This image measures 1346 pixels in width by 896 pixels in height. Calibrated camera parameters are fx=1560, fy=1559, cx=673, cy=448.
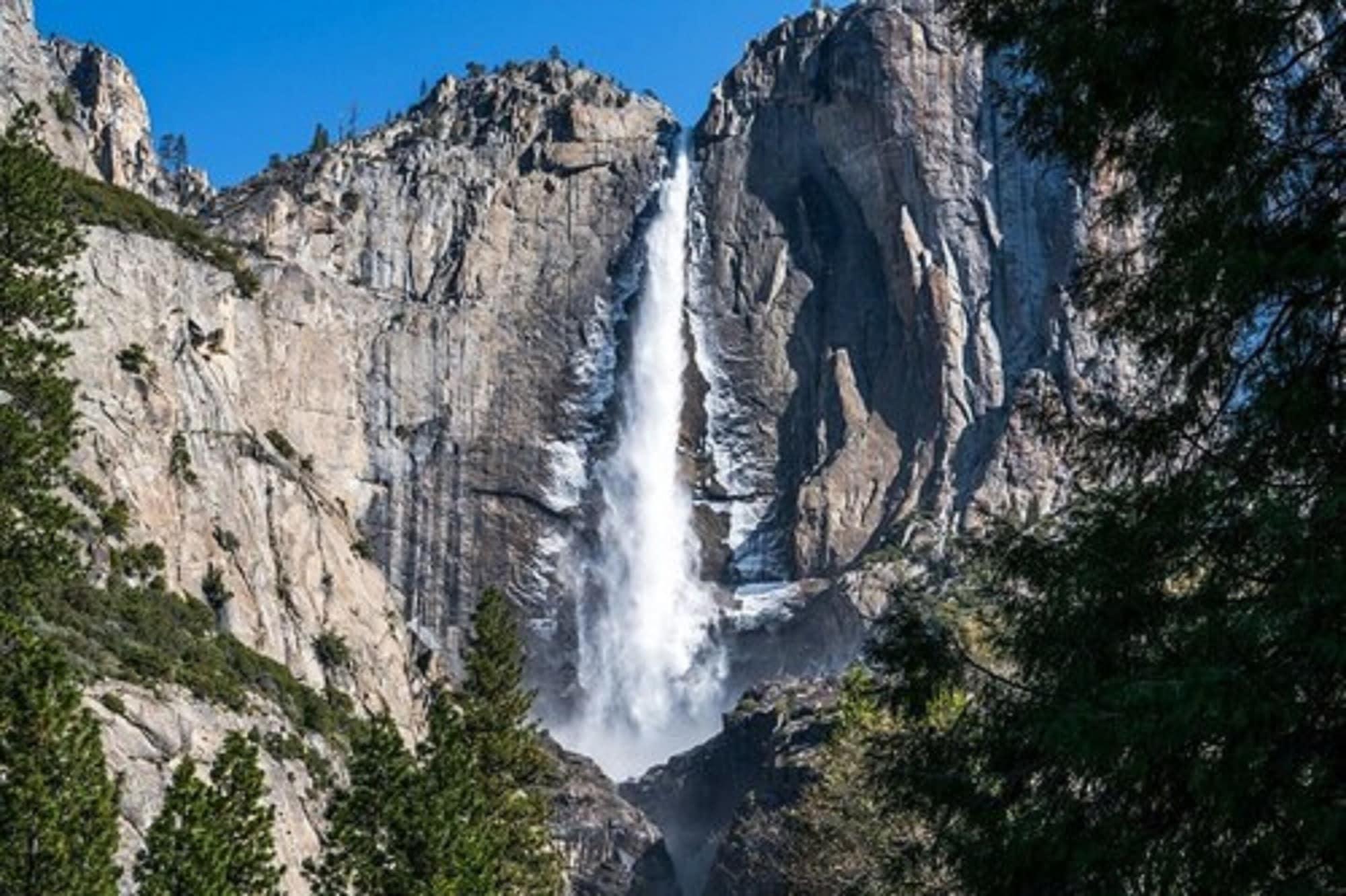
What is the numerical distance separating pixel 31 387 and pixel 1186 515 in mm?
22765

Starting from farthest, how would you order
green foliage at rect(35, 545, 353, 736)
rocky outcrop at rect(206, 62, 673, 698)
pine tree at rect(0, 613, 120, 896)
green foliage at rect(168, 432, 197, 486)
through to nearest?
1. rocky outcrop at rect(206, 62, 673, 698)
2. green foliage at rect(168, 432, 197, 486)
3. green foliage at rect(35, 545, 353, 736)
4. pine tree at rect(0, 613, 120, 896)

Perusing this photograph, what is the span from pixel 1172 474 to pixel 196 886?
2294 cm

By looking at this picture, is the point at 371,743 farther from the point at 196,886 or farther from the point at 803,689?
the point at 803,689

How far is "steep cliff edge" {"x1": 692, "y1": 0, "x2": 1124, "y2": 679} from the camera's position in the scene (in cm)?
11438

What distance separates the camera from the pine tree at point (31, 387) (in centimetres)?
2600

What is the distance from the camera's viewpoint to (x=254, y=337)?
87.9 meters

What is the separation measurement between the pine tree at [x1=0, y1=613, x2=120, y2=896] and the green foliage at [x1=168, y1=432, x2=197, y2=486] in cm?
3361

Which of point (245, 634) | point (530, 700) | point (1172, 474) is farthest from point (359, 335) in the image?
point (1172, 474)

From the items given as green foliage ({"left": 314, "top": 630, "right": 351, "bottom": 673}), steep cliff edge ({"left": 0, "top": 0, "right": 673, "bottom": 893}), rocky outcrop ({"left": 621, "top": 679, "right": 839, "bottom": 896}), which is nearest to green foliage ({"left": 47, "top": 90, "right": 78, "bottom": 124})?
steep cliff edge ({"left": 0, "top": 0, "right": 673, "bottom": 893})

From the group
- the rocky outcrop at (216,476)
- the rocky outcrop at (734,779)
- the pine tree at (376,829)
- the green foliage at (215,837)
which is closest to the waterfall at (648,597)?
the rocky outcrop at (734,779)

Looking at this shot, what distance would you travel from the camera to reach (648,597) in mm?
119875

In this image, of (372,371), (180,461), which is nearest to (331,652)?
(180,461)

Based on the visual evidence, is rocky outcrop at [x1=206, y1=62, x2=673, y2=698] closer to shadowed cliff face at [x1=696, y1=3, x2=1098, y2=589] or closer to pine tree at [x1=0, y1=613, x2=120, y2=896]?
shadowed cliff face at [x1=696, y1=3, x2=1098, y2=589]

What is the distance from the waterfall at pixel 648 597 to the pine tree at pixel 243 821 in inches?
3203
